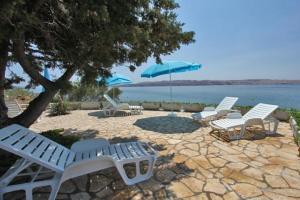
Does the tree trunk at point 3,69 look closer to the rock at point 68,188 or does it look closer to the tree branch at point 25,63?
the tree branch at point 25,63

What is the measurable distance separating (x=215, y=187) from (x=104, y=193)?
1.86 metres

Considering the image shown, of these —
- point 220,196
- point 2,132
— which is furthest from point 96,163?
point 220,196

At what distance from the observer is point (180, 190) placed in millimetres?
3439

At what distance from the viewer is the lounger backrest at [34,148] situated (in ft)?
9.51

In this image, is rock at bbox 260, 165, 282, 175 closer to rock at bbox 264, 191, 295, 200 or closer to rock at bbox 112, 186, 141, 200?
rock at bbox 264, 191, 295, 200

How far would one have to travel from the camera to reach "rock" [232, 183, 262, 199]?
3.25 m

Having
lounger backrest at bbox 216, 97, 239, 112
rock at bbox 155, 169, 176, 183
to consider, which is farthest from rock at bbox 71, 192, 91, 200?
lounger backrest at bbox 216, 97, 239, 112

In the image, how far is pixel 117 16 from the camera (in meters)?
3.60

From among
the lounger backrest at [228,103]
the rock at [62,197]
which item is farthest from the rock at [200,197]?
the lounger backrest at [228,103]

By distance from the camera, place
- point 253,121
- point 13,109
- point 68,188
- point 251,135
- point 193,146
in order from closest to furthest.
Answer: point 68,188 < point 193,146 < point 253,121 < point 251,135 < point 13,109

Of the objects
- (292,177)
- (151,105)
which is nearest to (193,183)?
(292,177)

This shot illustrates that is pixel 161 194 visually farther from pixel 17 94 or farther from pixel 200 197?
pixel 17 94

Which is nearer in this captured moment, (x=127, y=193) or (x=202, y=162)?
(x=127, y=193)

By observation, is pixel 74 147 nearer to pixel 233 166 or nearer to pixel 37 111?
pixel 37 111
